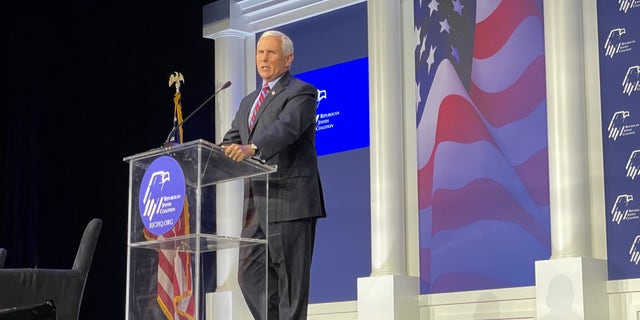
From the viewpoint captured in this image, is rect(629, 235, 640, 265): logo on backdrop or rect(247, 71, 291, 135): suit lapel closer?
rect(247, 71, 291, 135): suit lapel

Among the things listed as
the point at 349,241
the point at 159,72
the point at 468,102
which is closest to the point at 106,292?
the point at 159,72

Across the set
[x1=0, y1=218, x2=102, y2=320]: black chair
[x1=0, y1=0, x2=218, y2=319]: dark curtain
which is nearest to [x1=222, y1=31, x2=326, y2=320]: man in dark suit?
[x1=0, y1=218, x2=102, y2=320]: black chair

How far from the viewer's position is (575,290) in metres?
4.71

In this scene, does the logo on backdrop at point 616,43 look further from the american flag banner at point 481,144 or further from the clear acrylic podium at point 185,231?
the clear acrylic podium at point 185,231

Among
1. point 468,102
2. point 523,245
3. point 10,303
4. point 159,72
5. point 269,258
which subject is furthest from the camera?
point 159,72

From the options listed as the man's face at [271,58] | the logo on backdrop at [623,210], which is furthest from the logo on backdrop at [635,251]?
the man's face at [271,58]

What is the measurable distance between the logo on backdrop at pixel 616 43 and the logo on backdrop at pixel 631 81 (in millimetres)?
113

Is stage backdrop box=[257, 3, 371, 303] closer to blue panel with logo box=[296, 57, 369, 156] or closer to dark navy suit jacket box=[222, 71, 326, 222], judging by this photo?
blue panel with logo box=[296, 57, 369, 156]

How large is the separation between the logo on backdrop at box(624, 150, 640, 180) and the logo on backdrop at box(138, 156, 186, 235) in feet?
7.85

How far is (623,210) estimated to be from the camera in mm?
4879

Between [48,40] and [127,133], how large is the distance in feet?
3.32

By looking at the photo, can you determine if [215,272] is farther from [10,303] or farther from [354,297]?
[354,297]

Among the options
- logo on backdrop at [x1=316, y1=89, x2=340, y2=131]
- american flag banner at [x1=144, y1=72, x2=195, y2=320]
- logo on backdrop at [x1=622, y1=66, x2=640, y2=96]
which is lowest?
american flag banner at [x1=144, y1=72, x2=195, y2=320]

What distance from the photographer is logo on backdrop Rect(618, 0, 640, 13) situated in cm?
502
